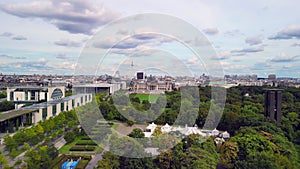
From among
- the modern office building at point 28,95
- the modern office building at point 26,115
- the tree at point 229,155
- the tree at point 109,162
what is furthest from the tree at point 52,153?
the modern office building at point 28,95

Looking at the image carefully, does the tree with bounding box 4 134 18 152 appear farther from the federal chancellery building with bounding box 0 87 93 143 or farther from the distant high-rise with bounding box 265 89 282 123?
the distant high-rise with bounding box 265 89 282 123

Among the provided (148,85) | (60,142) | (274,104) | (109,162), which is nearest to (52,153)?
(109,162)

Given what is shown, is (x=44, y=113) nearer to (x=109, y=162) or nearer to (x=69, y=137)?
(x=69, y=137)

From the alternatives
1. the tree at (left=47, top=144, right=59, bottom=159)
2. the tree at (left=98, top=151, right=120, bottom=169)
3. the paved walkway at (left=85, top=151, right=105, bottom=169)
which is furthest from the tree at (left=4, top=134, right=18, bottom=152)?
the tree at (left=98, top=151, right=120, bottom=169)

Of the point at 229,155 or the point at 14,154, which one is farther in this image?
the point at 14,154

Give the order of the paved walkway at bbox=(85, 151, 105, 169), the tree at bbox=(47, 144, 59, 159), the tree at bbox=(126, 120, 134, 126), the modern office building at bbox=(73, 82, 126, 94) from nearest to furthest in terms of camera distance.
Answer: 1. the tree at bbox=(47, 144, 59, 159)
2. the paved walkway at bbox=(85, 151, 105, 169)
3. the tree at bbox=(126, 120, 134, 126)
4. the modern office building at bbox=(73, 82, 126, 94)

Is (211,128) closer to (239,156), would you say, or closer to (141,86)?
(239,156)

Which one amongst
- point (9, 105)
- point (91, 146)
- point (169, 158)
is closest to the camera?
point (169, 158)

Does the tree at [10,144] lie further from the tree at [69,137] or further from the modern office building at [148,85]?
the modern office building at [148,85]

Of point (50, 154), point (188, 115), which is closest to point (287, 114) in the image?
point (188, 115)

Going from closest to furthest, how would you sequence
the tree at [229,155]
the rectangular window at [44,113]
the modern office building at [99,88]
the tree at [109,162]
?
1. the tree at [109,162]
2. the tree at [229,155]
3. the rectangular window at [44,113]
4. the modern office building at [99,88]

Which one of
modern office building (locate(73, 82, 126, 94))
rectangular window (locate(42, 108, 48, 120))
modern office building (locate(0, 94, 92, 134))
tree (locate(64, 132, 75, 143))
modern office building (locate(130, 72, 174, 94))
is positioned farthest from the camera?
modern office building (locate(130, 72, 174, 94))
